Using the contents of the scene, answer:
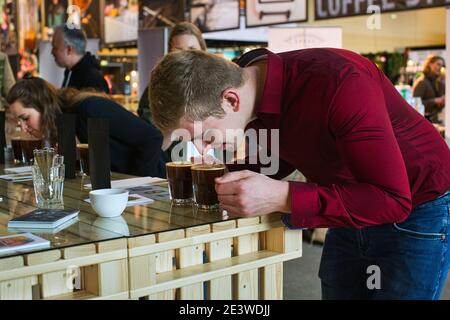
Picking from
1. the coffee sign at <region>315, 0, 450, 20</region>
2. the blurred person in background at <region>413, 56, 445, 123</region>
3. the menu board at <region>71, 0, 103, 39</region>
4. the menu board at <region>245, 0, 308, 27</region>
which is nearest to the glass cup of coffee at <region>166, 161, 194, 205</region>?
the coffee sign at <region>315, 0, 450, 20</region>

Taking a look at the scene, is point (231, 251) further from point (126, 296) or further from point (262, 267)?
point (126, 296)

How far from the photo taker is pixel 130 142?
2.84m

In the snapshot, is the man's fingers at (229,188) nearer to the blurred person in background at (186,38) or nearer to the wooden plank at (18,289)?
the wooden plank at (18,289)

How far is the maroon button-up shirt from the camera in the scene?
1201 millimetres

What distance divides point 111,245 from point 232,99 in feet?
1.42

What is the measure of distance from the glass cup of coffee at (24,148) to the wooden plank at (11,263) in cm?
153

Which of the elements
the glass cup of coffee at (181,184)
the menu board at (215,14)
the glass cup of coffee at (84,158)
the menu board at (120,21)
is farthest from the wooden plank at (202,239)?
the menu board at (120,21)

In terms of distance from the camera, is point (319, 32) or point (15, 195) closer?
point (15, 195)

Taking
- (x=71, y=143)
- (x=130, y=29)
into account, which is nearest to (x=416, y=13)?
(x=130, y=29)

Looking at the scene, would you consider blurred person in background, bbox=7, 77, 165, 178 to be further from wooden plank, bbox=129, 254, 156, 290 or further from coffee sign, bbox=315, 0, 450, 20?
coffee sign, bbox=315, 0, 450, 20

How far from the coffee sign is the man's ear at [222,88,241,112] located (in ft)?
9.74

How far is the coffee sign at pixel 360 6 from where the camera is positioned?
4.04 metres
